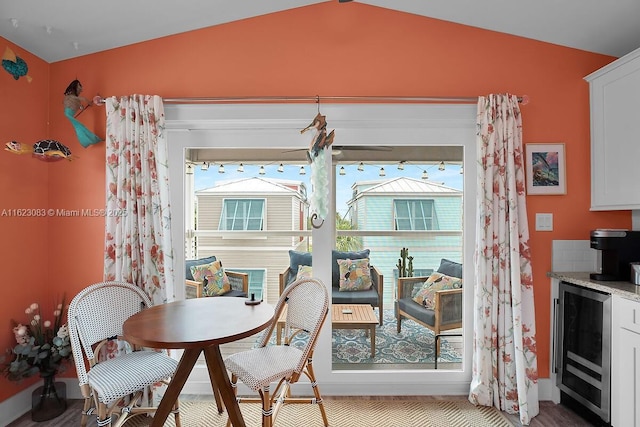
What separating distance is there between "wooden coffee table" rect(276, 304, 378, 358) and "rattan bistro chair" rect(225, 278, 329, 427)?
42 cm

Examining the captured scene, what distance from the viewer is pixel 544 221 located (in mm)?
2443

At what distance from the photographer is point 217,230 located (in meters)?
2.61

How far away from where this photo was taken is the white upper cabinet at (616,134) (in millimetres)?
2131

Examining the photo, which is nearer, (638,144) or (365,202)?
(638,144)

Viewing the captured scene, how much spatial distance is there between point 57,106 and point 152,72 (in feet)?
2.56

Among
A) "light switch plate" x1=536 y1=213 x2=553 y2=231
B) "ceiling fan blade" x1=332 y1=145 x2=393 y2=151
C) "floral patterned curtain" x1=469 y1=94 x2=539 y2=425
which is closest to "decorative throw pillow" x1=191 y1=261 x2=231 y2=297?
"ceiling fan blade" x1=332 y1=145 x2=393 y2=151

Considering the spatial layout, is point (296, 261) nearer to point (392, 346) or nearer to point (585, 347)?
point (392, 346)

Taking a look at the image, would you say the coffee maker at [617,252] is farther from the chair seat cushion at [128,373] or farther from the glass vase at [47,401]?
the glass vase at [47,401]

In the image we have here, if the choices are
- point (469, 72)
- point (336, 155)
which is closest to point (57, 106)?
point (336, 155)

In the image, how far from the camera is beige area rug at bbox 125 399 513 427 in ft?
7.14

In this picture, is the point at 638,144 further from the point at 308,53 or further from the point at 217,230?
the point at 217,230

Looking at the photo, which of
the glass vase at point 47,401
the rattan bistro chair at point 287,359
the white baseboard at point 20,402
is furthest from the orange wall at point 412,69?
the white baseboard at point 20,402

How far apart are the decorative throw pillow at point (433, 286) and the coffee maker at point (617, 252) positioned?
0.88m

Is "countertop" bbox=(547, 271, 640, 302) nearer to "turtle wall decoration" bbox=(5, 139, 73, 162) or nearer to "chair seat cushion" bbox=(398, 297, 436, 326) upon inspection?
"chair seat cushion" bbox=(398, 297, 436, 326)
